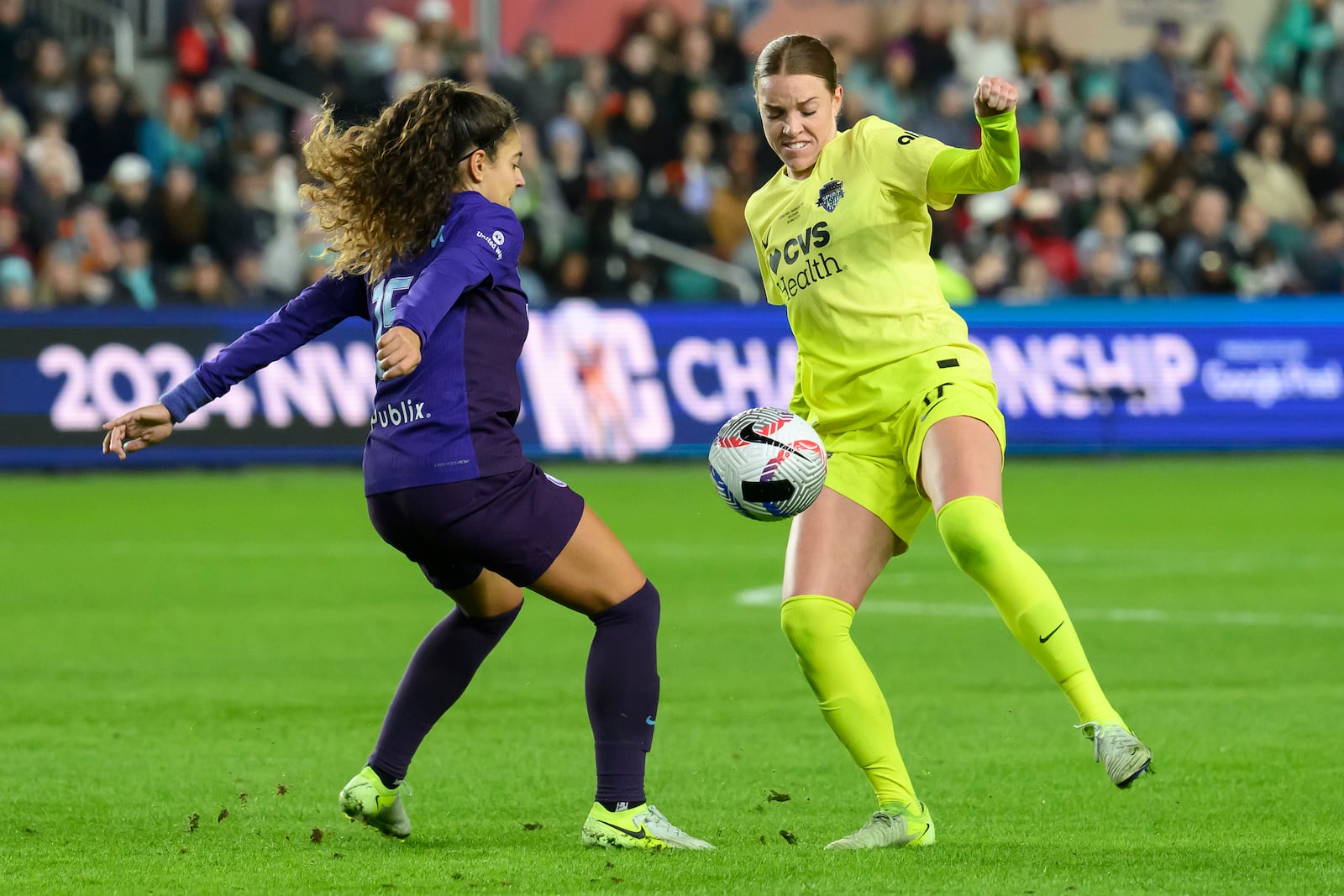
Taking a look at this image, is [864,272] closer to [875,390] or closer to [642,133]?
[875,390]

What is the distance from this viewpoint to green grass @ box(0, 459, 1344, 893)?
523 cm

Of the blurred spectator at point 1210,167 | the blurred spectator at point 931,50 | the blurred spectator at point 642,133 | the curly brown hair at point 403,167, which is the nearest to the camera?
the curly brown hair at point 403,167

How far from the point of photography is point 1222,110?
958 inches

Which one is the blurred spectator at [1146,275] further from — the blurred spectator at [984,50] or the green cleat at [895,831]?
the green cleat at [895,831]

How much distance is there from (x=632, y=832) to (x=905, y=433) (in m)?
1.30

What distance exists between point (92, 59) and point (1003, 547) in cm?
1771

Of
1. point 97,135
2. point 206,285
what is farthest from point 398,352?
point 97,135

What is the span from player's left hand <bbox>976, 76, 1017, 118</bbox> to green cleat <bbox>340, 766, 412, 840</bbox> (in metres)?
2.40

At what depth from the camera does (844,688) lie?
18.0 ft

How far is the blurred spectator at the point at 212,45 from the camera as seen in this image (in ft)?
72.2

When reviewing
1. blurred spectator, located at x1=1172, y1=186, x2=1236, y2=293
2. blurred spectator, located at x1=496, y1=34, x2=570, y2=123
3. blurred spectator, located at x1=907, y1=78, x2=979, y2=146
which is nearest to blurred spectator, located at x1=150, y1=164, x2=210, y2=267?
blurred spectator, located at x1=496, y1=34, x2=570, y2=123

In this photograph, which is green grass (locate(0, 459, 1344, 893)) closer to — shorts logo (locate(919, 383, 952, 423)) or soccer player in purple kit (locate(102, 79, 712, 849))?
soccer player in purple kit (locate(102, 79, 712, 849))

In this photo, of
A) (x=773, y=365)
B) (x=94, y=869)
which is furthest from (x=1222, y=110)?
(x=94, y=869)

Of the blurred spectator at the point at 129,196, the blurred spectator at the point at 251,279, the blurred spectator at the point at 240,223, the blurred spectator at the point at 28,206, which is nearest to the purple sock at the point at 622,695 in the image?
the blurred spectator at the point at 251,279
